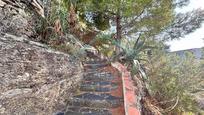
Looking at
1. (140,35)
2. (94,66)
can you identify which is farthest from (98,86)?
(140,35)

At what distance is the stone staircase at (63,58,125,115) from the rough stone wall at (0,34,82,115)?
0.71ft

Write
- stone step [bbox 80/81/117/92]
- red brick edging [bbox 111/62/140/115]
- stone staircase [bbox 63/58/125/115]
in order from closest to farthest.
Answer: red brick edging [bbox 111/62/140/115] < stone staircase [bbox 63/58/125/115] < stone step [bbox 80/81/117/92]

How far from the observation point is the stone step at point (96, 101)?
338 cm

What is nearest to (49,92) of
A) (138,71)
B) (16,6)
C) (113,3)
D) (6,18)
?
(6,18)

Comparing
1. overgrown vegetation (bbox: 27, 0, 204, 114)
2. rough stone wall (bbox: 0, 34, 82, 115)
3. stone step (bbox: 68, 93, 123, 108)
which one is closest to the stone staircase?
stone step (bbox: 68, 93, 123, 108)

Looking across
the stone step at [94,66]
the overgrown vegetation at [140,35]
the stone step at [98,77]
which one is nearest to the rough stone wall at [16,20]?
the overgrown vegetation at [140,35]

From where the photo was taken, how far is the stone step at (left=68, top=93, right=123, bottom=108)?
338 cm

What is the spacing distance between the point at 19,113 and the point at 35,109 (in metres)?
0.30

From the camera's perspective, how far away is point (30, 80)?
2684 millimetres

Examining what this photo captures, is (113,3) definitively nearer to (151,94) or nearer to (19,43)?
(151,94)

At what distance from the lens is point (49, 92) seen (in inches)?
119

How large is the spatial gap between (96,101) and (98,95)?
0.23 meters

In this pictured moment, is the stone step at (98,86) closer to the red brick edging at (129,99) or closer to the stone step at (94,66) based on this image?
the red brick edging at (129,99)

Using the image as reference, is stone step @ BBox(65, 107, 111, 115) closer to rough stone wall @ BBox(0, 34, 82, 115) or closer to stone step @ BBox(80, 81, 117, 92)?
rough stone wall @ BBox(0, 34, 82, 115)
